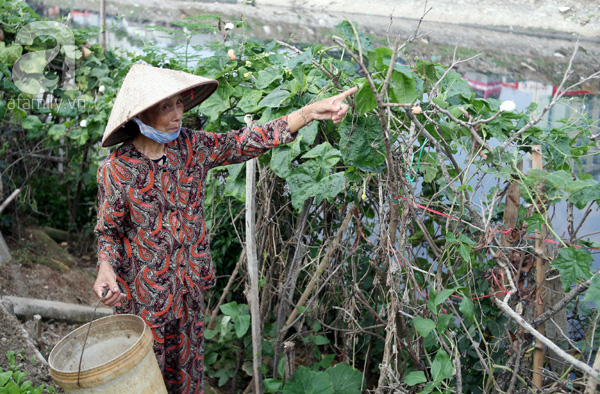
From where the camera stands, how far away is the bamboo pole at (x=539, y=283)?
188 centimetres

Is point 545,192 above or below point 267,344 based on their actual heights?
above

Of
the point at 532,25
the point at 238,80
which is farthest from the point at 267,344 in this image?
the point at 532,25

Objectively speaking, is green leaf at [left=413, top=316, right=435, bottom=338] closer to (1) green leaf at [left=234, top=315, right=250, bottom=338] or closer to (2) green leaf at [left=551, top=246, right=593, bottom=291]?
(2) green leaf at [left=551, top=246, right=593, bottom=291]

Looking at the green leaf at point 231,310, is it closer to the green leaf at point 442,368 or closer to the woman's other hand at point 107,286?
the woman's other hand at point 107,286

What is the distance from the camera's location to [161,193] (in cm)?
195

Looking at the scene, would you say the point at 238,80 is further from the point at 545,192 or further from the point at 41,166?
the point at 41,166

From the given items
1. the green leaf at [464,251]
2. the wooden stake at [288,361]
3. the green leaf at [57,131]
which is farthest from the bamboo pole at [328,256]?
the green leaf at [57,131]

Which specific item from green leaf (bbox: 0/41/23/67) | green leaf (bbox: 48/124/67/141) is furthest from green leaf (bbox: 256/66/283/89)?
green leaf (bbox: 0/41/23/67)

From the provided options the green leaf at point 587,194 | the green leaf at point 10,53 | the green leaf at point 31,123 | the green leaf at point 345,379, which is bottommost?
the green leaf at point 345,379

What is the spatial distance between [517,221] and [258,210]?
116 cm

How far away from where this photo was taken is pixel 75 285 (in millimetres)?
3754

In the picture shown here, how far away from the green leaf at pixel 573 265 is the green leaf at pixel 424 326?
1.37 feet

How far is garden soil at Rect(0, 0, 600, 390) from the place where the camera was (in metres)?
3.39

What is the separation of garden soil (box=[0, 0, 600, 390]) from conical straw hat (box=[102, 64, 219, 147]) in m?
1.20
